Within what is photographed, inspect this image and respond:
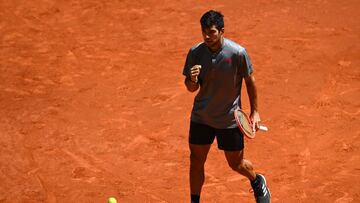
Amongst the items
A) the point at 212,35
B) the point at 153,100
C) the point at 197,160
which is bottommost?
the point at 153,100

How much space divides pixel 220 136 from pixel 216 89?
0.49 meters

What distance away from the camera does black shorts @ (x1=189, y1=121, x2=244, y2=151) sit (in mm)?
5934

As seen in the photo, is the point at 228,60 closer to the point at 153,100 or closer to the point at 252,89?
the point at 252,89

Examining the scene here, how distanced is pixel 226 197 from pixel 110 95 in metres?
3.24

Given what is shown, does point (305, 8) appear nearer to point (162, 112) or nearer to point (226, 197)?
point (162, 112)

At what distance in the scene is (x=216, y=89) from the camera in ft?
18.9

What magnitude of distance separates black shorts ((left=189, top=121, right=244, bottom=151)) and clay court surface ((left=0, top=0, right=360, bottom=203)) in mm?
1256

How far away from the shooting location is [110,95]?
31.6ft

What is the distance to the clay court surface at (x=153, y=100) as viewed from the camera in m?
7.41

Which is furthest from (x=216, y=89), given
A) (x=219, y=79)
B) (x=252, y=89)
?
(x=252, y=89)

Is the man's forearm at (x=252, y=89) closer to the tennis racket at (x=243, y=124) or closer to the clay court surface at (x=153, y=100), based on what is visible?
the tennis racket at (x=243, y=124)

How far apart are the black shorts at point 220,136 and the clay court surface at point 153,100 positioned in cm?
126

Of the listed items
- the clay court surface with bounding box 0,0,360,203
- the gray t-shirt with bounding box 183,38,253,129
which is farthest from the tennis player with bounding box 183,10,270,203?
the clay court surface with bounding box 0,0,360,203

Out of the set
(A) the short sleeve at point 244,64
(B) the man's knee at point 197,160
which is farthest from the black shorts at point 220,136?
(A) the short sleeve at point 244,64
